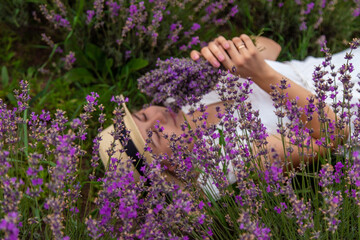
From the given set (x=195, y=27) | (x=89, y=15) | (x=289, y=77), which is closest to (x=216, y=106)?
(x=289, y=77)

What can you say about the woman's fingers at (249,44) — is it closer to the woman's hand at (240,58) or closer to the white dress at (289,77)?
the woman's hand at (240,58)

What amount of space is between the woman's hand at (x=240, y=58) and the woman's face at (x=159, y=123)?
1.11ft

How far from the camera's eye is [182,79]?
1820mm

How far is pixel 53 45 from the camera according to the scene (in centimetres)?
260

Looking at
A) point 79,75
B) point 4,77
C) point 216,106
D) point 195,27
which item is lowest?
point 216,106

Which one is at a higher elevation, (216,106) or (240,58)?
(240,58)

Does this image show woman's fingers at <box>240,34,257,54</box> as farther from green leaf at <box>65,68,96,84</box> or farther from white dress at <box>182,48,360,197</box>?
green leaf at <box>65,68,96,84</box>

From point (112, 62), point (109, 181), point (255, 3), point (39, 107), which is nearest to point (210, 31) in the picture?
point (255, 3)

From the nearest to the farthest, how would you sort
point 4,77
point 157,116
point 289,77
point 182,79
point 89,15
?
point 182,79, point 157,116, point 289,77, point 89,15, point 4,77

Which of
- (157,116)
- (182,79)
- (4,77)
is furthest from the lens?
(4,77)

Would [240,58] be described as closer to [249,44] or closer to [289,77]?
[249,44]

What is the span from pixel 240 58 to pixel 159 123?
53 centimetres

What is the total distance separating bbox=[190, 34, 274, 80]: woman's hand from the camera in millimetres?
1902

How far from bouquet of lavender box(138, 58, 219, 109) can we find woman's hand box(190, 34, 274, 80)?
6 centimetres
